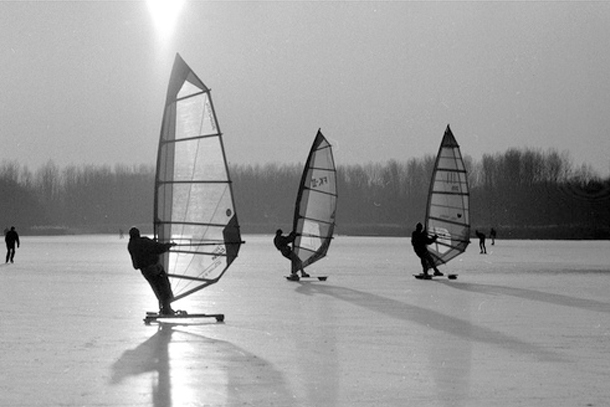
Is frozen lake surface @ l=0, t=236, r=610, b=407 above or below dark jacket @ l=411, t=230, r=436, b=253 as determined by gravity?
below

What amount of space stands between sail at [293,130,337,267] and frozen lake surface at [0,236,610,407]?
441 centimetres

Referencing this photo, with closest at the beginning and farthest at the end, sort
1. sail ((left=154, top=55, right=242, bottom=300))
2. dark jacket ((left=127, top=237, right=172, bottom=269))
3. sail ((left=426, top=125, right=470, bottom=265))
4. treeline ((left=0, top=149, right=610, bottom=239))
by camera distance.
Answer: dark jacket ((left=127, top=237, right=172, bottom=269)) → sail ((left=154, top=55, right=242, bottom=300)) → sail ((left=426, top=125, right=470, bottom=265)) → treeline ((left=0, top=149, right=610, bottom=239))

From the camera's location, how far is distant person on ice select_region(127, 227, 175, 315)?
1312 centimetres

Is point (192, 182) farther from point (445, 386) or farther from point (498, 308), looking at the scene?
point (445, 386)

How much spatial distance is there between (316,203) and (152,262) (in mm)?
11360

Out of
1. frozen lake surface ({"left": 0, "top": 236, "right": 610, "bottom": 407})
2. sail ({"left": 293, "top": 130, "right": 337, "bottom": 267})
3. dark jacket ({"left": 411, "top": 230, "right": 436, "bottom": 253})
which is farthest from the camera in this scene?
sail ({"left": 293, "top": 130, "right": 337, "bottom": 267})

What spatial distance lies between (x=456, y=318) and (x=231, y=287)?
701 centimetres

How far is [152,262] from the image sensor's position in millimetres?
13289

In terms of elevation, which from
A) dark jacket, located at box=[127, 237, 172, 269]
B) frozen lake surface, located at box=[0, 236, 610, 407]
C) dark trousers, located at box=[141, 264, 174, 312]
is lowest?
frozen lake surface, located at box=[0, 236, 610, 407]

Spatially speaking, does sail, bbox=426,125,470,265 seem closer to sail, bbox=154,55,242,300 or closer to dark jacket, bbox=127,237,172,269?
sail, bbox=154,55,242,300

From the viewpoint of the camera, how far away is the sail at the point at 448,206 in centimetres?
2520

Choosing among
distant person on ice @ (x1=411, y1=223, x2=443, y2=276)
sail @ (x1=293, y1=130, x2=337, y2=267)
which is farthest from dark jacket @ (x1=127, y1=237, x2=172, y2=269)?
sail @ (x1=293, y1=130, x2=337, y2=267)

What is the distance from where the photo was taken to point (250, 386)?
26.9 ft

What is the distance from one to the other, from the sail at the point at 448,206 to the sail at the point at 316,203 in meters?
2.66
